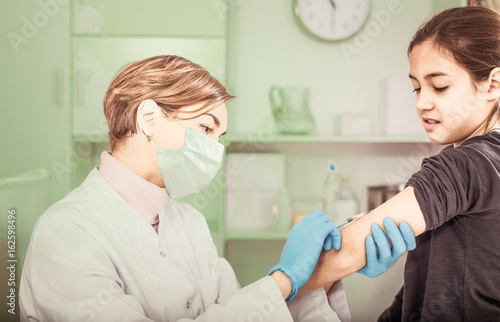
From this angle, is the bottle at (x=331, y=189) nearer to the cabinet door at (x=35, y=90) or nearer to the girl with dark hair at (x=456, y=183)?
the girl with dark hair at (x=456, y=183)

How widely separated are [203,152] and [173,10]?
23.9 inches

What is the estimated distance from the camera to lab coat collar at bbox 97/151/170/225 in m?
0.91

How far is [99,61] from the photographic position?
1206 mm

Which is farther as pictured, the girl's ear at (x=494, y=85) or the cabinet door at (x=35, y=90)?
the cabinet door at (x=35, y=90)

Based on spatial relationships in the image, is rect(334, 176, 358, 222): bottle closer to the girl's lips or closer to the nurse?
the nurse

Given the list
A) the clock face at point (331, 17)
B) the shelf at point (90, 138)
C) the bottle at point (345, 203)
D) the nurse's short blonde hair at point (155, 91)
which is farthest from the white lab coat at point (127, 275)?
the clock face at point (331, 17)

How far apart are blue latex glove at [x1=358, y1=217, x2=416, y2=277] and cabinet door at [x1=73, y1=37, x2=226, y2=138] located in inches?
26.0

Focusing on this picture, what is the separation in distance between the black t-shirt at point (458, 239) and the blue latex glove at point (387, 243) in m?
0.05

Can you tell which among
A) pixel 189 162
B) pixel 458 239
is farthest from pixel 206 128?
pixel 458 239

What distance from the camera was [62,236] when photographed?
2.52 ft

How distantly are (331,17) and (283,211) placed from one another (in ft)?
2.58

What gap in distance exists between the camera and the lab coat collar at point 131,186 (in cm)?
91

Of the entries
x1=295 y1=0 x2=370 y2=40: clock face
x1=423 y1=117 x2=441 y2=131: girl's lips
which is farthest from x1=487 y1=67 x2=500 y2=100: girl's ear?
x1=295 y1=0 x2=370 y2=40: clock face

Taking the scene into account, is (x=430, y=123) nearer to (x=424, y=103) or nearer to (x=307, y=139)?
(x=424, y=103)
